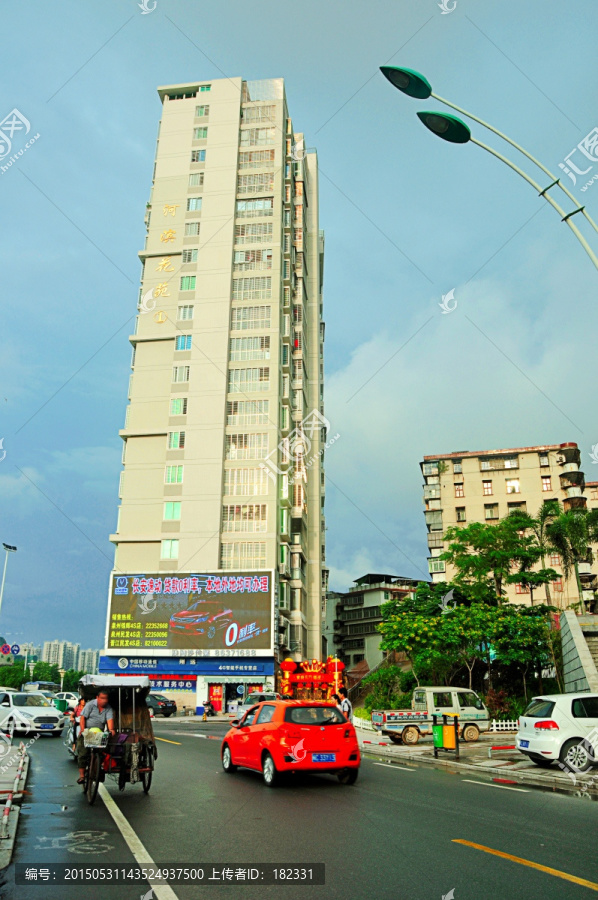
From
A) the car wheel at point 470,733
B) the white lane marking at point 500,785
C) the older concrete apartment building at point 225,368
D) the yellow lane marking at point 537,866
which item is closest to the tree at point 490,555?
the car wheel at point 470,733

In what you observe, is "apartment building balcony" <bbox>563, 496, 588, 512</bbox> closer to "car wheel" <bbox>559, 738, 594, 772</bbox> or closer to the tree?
the tree

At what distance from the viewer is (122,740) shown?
10.0m

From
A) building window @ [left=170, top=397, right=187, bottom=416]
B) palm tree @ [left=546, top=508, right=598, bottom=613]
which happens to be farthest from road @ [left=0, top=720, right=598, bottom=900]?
building window @ [left=170, top=397, right=187, bottom=416]

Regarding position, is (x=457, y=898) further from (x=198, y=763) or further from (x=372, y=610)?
(x=372, y=610)

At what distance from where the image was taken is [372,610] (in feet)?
247

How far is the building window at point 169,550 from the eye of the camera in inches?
2009

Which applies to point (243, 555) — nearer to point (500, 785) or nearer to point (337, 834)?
point (500, 785)

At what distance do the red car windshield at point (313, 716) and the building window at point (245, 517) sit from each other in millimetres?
39175

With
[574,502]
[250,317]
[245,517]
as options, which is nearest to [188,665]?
[245,517]

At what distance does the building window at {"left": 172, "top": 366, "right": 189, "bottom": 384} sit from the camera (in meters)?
55.3

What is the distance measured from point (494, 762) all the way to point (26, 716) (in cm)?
1619

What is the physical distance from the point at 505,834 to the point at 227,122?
213ft

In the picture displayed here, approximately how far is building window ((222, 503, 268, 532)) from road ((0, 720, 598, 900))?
127 ft


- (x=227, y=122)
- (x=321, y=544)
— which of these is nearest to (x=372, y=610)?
(x=321, y=544)
